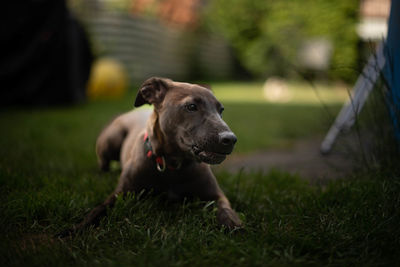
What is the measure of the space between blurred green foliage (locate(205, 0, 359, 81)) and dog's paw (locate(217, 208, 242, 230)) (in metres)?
11.5

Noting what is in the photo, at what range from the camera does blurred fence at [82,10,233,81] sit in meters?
10.7

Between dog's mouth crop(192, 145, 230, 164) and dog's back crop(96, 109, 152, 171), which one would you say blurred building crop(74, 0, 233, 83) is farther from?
dog's mouth crop(192, 145, 230, 164)

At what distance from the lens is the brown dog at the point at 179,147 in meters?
1.94

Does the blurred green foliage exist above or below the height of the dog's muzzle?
below

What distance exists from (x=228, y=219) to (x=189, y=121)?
1.87ft

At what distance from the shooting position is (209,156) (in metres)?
1.92

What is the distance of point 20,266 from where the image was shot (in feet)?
4.97

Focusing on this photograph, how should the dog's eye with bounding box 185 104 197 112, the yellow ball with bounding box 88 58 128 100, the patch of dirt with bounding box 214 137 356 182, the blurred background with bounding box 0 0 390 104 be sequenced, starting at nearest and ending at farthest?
the dog's eye with bounding box 185 104 197 112 → the patch of dirt with bounding box 214 137 356 182 → the blurred background with bounding box 0 0 390 104 → the yellow ball with bounding box 88 58 128 100

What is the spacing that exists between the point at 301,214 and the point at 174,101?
0.96 meters

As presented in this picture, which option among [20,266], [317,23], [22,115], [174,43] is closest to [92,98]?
[22,115]

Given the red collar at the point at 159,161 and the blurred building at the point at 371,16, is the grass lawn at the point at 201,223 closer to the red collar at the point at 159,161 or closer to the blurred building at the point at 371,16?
the red collar at the point at 159,161

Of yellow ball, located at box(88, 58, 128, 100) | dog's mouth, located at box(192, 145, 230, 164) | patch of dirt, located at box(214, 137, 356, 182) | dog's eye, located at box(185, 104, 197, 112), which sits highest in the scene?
Result: dog's eye, located at box(185, 104, 197, 112)

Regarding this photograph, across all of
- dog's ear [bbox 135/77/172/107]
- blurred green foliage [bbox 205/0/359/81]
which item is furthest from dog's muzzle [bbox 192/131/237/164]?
blurred green foliage [bbox 205/0/359/81]

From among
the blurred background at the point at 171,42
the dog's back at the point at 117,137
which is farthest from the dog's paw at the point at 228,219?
the blurred background at the point at 171,42
